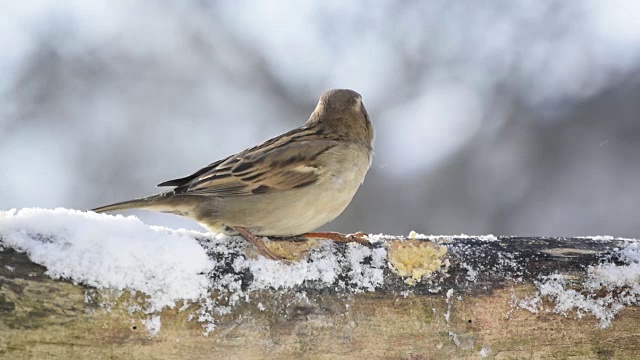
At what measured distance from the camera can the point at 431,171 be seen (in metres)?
7.32

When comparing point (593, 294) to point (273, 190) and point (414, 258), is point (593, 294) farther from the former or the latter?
point (273, 190)

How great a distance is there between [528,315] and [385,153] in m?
4.77

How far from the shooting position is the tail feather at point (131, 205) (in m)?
3.64

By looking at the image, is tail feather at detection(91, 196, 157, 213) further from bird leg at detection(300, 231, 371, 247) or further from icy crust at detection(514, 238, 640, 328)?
icy crust at detection(514, 238, 640, 328)

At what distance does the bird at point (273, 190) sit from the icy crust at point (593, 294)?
37.1 inches

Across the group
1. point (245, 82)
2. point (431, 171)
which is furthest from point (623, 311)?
point (245, 82)

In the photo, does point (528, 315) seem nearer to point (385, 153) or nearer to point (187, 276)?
point (187, 276)

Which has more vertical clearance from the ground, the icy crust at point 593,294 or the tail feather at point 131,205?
the tail feather at point 131,205

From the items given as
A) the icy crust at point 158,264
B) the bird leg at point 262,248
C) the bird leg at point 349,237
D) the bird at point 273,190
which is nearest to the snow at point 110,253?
the icy crust at point 158,264

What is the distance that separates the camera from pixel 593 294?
2775 millimetres

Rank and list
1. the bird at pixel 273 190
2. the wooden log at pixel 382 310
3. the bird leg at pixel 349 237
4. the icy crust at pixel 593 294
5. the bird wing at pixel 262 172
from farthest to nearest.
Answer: the bird wing at pixel 262 172, the bird at pixel 273 190, the bird leg at pixel 349 237, the icy crust at pixel 593 294, the wooden log at pixel 382 310

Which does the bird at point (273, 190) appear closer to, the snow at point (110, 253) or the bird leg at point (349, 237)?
the bird leg at point (349, 237)

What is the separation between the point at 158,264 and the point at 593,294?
1538mm

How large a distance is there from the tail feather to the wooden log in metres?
0.95
